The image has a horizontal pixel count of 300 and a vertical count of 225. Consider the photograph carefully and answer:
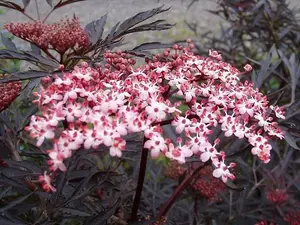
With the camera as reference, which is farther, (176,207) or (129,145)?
(176,207)

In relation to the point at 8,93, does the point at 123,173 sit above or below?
below

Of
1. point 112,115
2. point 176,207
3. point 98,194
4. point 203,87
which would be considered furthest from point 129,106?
point 176,207

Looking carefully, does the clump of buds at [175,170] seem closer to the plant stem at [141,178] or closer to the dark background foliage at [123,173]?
the dark background foliage at [123,173]

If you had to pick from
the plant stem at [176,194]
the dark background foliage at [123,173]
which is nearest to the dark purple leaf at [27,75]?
the dark background foliage at [123,173]

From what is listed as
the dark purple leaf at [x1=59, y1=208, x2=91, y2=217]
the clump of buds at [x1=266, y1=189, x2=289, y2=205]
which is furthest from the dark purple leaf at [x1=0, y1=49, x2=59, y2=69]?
the clump of buds at [x1=266, y1=189, x2=289, y2=205]

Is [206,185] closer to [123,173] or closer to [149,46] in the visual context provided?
[123,173]

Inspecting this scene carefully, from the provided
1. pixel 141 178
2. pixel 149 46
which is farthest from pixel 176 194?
pixel 149 46

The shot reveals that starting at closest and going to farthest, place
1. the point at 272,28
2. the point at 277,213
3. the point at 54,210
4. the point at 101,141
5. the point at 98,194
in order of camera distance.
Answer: the point at 101,141
the point at 54,210
the point at 98,194
the point at 277,213
the point at 272,28

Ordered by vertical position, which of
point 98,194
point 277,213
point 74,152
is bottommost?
point 277,213

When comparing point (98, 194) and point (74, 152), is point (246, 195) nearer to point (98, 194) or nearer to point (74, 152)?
point (98, 194)
